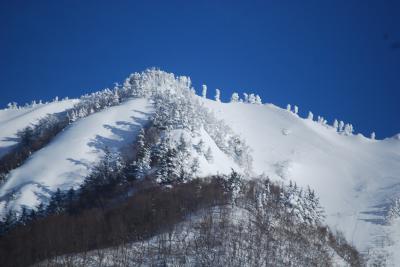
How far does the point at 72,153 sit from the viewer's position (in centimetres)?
14925

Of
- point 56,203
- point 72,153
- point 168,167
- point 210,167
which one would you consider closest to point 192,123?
point 210,167

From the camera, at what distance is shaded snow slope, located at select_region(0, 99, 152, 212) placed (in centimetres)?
12943

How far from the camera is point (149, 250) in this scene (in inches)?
3263

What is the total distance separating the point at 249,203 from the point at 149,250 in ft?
97.6

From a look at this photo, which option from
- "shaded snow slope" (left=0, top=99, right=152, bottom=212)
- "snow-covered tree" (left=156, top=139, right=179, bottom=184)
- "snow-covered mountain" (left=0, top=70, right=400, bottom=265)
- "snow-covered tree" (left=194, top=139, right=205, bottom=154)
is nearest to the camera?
"snow-covered tree" (left=156, top=139, right=179, bottom=184)

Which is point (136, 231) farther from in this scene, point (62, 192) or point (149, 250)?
point (62, 192)

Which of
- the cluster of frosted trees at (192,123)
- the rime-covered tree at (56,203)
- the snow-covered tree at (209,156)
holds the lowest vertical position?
the rime-covered tree at (56,203)

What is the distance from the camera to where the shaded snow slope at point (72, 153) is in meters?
129

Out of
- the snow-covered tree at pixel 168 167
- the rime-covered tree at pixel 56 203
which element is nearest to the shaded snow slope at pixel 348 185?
the snow-covered tree at pixel 168 167

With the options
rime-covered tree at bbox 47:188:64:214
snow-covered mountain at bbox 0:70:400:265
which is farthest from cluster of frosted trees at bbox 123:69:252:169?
rime-covered tree at bbox 47:188:64:214

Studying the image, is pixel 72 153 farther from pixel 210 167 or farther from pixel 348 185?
pixel 348 185

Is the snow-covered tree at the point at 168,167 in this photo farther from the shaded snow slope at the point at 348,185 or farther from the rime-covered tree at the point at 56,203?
the shaded snow slope at the point at 348,185

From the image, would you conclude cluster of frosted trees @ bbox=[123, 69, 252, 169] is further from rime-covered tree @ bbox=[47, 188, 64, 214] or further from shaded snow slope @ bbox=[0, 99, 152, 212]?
rime-covered tree @ bbox=[47, 188, 64, 214]

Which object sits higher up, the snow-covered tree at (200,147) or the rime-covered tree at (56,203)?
the snow-covered tree at (200,147)
